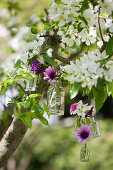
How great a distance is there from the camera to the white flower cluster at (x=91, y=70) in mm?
838

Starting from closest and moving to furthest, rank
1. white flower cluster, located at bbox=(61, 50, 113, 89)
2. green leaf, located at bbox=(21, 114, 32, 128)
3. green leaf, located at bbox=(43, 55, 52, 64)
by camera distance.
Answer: white flower cluster, located at bbox=(61, 50, 113, 89)
green leaf, located at bbox=(21, 114, 32, 128)
green leaf, located at bbox=(43, 55, 52, 64)

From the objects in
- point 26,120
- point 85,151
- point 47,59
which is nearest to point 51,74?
point 47,59

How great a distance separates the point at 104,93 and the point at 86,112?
0.26 meters

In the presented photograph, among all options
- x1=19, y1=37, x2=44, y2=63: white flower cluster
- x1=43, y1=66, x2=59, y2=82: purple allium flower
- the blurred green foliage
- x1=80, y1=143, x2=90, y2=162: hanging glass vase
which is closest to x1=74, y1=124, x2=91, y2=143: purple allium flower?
x1=80, y1=143, x2=90, y2=162: hanging glass vase

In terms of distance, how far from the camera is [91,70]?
85 centimetres

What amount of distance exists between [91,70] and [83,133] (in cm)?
31

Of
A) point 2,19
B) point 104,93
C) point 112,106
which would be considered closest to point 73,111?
point 104,93

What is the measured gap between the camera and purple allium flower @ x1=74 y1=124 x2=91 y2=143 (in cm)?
107

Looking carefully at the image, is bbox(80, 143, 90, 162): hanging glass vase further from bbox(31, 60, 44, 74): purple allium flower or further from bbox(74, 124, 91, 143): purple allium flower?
bbox(31, 60, 44, 74): purple allium flower

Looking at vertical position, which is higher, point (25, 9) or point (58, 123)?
point (25, 9)

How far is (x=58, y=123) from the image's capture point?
5.16 m

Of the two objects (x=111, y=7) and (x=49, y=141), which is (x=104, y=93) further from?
(x=49, y=141)

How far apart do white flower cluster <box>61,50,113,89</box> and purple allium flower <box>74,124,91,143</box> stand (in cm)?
25

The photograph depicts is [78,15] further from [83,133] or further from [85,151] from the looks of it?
[85,151]
